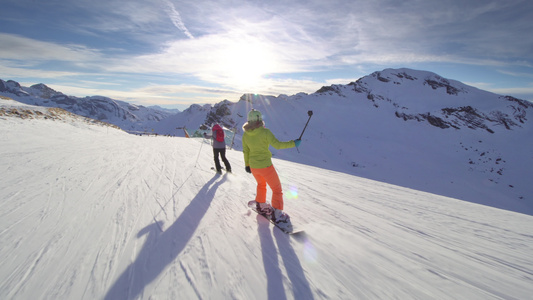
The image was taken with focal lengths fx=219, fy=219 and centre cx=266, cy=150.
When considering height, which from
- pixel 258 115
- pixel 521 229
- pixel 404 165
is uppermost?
pixel 258 115

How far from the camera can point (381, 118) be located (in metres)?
64.4

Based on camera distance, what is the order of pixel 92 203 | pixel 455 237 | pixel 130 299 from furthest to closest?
pixel 92 203 → pixel 455 237 → pixel 130 299

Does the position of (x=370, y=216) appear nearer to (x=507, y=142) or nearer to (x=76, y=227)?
(x=76, y=227)

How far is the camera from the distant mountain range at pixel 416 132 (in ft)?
117

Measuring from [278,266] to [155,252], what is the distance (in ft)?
5.32

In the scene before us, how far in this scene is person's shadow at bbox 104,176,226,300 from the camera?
2271 millimetres

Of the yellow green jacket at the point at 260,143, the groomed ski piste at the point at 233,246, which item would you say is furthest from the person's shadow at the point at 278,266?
the yellow green jacket at the point at 260,143

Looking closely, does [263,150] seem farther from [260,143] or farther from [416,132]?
[416,132]

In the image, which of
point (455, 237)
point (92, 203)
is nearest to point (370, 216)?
point (455, 237)

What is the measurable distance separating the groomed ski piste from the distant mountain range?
2251 centimetres

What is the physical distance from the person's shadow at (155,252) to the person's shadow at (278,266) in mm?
1154

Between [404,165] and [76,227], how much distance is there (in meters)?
46.7

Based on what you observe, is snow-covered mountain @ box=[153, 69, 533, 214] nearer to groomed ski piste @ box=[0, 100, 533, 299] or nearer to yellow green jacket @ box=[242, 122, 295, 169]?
groomed ski piste @ box=[0, 100, 533, 299]

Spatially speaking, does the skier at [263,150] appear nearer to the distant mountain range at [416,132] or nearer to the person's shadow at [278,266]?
the person's shadow at [278,266]
